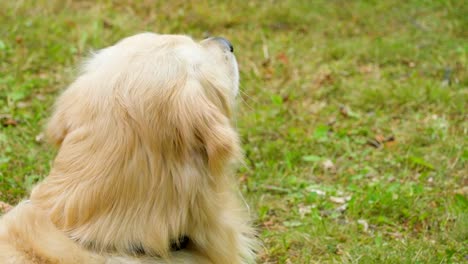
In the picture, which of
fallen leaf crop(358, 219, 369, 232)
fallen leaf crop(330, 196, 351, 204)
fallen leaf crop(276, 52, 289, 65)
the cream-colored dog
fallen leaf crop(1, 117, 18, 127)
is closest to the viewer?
the cream-colored dog

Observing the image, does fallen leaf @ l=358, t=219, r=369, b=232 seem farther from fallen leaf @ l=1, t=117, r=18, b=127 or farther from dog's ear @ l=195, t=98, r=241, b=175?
fallen leaf @ l=1, t=117, r=18, b=127

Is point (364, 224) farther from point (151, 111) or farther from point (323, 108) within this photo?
point (151, 111)

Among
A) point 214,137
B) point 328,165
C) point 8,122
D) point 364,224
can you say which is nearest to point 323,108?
point 328,165

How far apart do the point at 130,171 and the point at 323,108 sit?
3405 mm

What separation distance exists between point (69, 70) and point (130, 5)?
175cm

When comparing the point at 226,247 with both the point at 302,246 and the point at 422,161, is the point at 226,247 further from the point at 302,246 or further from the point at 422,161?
the point at 422,161

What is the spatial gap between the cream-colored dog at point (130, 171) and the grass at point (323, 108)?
1.39 meters

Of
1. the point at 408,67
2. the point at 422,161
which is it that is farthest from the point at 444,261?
the point at 408,67

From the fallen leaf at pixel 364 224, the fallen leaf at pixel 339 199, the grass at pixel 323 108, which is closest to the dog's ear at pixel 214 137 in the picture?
the grass at pixel 323 108

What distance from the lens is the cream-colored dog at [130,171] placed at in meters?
2.50

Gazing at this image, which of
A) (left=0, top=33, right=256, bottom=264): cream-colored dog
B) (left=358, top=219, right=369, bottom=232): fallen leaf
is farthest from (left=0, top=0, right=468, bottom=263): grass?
(left=0, top=33, right=256, bottom=264): cream-colored dog

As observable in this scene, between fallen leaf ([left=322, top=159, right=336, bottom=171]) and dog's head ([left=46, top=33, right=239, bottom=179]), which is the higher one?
dog's head ([left=46, top=33, right=239, bottom=179])

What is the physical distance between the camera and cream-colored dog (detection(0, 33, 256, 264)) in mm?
2504

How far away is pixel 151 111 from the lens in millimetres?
2545
